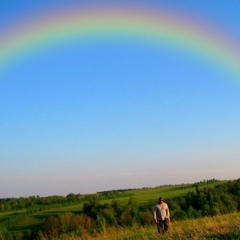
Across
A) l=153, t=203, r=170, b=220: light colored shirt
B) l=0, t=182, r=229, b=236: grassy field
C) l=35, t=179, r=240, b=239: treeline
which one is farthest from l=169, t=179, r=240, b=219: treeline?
l=153, t=203, r=170, b=220: light colored shirt

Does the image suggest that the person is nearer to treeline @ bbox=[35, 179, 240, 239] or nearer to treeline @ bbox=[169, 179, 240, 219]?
treeline @ bbox=[35, 179, 240, 239]

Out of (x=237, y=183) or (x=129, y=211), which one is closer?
(x=129, y=211)

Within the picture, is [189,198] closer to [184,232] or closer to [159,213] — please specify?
[159,213]

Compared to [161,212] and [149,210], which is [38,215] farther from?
[161,212]

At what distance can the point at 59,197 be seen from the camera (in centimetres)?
15362

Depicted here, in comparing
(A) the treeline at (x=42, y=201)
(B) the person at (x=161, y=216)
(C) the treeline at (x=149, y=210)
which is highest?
(A) the treeline at (x=42, y=201)

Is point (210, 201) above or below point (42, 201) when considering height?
below

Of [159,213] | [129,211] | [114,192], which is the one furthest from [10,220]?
[159,213]

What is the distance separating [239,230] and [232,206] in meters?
47.9

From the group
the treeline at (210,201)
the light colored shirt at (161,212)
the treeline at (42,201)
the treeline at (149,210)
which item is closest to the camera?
the light colored shirt at (161,212)

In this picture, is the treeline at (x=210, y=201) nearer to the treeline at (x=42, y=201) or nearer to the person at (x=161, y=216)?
the person at (x=161, y=216)

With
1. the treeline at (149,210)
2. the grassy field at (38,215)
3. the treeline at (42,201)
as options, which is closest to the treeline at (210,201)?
the treeline at (149,210)

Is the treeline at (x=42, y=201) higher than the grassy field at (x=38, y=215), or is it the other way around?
the treeline at (x=42, y=201)

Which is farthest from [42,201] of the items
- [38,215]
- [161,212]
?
[161,212]
